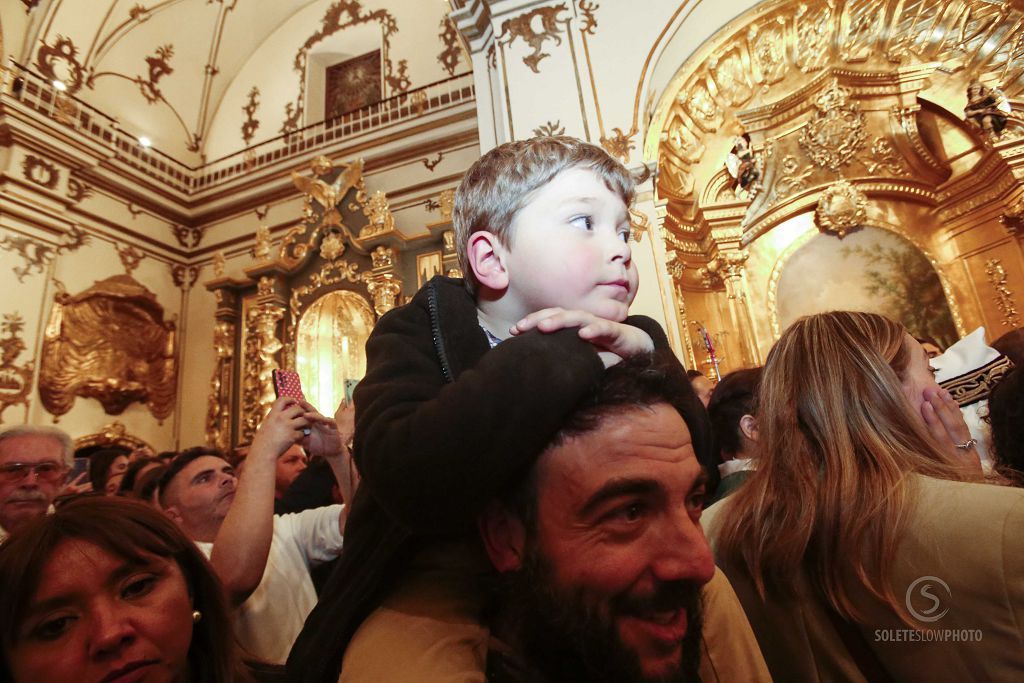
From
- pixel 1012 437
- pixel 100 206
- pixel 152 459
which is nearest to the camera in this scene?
pixel 1012 437

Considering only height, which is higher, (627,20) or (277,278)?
(627,20)

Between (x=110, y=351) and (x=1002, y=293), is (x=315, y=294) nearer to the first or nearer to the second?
(x=110, y=351)

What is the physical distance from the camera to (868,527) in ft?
3.17

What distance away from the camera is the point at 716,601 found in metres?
0.94

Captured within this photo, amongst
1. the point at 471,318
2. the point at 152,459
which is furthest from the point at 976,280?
the point at 152,459

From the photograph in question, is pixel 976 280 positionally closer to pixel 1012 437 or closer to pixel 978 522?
pixel 1012 437

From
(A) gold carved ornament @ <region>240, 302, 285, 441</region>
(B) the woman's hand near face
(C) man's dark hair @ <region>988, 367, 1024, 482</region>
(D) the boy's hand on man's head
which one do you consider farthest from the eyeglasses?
(A) gold carved ornament @ <region>240, 302, 285, 441</region>

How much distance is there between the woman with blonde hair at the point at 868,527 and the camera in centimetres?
85

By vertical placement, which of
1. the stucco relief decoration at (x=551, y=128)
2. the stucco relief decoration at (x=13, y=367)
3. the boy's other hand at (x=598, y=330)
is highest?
the stucco relief decoration at (x=551, y=128)

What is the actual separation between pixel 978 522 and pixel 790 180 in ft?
20.0

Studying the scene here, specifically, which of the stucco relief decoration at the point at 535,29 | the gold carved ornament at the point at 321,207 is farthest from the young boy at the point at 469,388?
the gold carved ornament at the point at 321,207

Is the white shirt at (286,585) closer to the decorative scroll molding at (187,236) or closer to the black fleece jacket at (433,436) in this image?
the black fleece jacket at (433,436)

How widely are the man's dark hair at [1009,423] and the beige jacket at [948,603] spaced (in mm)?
489

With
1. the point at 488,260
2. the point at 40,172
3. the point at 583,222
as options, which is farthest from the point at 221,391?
the point at 583,222
